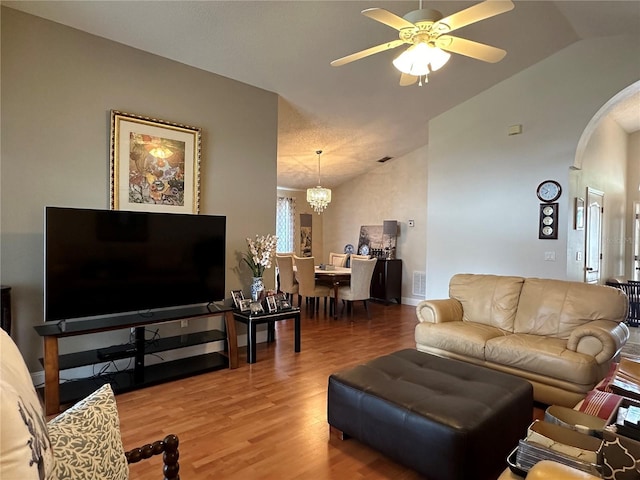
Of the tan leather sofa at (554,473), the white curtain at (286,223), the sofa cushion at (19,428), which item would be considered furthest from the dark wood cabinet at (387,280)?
the sofa cushion at (19,428)

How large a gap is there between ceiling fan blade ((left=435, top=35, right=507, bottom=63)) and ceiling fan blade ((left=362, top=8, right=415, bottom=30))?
267 mm

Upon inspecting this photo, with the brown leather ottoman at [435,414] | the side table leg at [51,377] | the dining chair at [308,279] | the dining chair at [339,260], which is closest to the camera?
the brown leather ottoman at [435,414]

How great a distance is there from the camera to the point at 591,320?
3.20 m

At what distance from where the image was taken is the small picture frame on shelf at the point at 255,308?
3.98 metres

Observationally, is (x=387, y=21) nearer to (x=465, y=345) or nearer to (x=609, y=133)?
(x=465, y=345)

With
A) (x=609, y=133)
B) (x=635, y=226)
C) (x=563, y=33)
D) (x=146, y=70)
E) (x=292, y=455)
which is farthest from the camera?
(x=635, y=226)

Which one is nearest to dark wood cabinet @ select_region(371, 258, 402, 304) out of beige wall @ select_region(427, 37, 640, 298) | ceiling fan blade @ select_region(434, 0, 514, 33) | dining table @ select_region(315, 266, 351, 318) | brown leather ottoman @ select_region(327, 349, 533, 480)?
dining table @ select_region(315, 266, 351, 318)

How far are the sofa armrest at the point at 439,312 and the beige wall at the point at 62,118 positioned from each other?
2.47 meters

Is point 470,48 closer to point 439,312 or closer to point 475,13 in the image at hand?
point 475,13

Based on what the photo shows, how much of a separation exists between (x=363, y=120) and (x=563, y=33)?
2536 mm

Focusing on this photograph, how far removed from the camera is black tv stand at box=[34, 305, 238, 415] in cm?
277

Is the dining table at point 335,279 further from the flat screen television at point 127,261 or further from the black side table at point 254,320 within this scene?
the flat screen television at point 127,261

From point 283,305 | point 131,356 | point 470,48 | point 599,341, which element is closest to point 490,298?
point 599,341

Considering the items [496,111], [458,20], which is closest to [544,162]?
[496,111]
